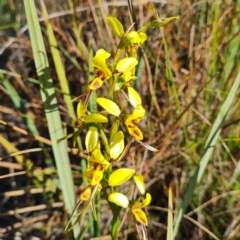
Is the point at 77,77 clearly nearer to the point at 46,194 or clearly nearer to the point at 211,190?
the point at 46,194

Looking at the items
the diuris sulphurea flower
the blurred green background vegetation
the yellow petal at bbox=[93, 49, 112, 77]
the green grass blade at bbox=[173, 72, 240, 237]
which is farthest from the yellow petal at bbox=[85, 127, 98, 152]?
the blurred green background vegetation

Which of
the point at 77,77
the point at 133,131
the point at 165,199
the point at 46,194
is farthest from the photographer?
the point at 77,77

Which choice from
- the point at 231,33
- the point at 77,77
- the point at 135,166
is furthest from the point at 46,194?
the point at 231,33

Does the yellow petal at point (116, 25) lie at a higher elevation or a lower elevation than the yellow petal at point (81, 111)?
higher

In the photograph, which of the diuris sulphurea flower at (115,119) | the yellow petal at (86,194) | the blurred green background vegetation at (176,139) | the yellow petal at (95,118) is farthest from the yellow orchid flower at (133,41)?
the blurred green background vegetation at (176,139)

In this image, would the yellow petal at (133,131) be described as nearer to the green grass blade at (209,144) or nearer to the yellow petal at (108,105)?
the yellow petal at (108,105)
